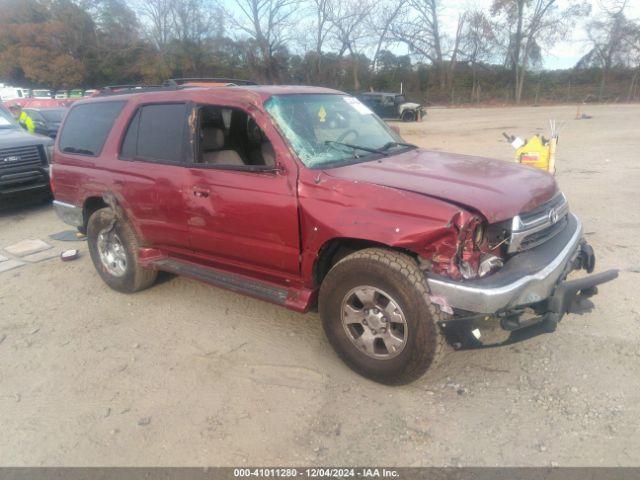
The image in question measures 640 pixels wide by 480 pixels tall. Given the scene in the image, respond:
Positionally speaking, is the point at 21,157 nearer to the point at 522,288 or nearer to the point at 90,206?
the point at 90,206

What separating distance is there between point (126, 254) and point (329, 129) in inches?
92.7

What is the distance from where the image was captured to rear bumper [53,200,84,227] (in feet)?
16.3

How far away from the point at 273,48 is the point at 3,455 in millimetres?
45829

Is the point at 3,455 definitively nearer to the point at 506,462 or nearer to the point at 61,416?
the point at 61,416

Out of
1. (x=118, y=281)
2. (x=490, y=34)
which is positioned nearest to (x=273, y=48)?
(x=490, y=34)

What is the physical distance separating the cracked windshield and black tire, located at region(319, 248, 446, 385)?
819 millimetres

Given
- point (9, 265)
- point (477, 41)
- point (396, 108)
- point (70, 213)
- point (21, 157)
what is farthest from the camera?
point (477, 41)

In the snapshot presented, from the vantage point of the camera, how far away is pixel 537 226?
3.06 meters

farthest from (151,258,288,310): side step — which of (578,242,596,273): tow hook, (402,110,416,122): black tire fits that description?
(402,110,416,122): black tire

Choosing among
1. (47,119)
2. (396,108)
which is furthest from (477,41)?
(47,119)

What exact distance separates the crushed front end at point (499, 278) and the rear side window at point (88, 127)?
3.51 m

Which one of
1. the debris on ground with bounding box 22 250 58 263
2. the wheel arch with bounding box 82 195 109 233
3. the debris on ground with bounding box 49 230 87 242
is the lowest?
the debris on ground with bounding box 22 250 58 263

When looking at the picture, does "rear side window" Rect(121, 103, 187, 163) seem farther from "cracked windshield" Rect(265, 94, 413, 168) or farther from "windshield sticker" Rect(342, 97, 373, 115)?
"windshield sticker" Rect(342, 97, 373, 115)

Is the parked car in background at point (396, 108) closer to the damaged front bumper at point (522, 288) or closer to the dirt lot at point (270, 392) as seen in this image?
the dirt lot at point (270, 392)
